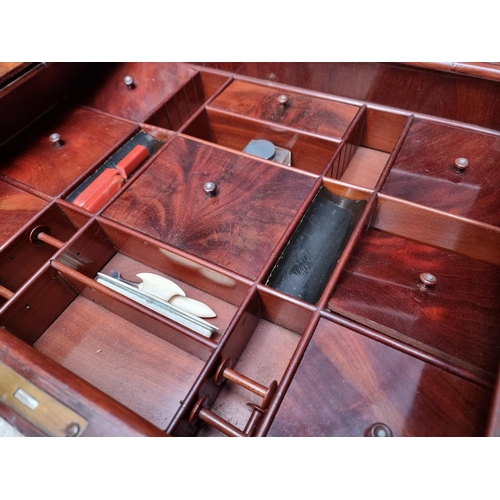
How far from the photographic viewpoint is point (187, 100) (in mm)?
1752

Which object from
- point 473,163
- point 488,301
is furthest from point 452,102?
point 488,301

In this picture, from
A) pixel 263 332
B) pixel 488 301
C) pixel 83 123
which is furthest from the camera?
pixel 83 123

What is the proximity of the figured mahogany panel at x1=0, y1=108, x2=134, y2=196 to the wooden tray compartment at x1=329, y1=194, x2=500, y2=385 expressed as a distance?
40.7 inches

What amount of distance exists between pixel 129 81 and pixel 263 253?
3.69 feet

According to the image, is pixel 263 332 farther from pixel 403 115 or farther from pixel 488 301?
pixel 403 115

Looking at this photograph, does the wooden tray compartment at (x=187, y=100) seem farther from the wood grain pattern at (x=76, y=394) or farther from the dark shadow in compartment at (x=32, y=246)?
the wood grain pattern at (x=76, y=394)

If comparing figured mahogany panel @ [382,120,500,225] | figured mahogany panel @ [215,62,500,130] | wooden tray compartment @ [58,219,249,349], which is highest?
figured mahogany panel @ [215,62,500,130]

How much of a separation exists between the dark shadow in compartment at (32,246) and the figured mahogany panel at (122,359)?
196 mm

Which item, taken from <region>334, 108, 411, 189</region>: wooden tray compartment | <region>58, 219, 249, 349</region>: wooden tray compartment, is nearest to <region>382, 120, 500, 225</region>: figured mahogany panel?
<region>334, 108, 411, 189</region>: wooden tray compartment

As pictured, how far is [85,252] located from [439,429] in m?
1.10

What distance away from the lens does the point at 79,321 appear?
1.25 metres

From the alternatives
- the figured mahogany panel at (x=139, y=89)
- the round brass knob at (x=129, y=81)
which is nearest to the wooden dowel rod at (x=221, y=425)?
the figured mahogany panel at (x=139, y=89)

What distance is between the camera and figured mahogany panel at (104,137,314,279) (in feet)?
3.85

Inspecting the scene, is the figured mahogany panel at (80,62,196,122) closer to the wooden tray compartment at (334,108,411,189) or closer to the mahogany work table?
the mahogany work table
